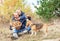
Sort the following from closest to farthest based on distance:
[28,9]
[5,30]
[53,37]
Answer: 1. [53,37]
2. [5,30]
3. [28,9]

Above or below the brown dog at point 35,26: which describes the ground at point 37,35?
below

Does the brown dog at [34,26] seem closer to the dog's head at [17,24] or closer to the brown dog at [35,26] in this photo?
the brown dog at [35,26]

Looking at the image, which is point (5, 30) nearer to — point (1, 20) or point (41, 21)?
point (1, 20)

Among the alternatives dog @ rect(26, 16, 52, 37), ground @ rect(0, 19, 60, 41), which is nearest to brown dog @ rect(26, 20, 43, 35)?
dog @ rect(26, 16, 52, 37)

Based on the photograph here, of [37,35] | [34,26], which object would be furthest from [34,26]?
[37,35]

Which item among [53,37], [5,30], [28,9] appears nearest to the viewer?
[53,37]

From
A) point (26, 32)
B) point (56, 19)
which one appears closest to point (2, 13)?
point (26, 32)

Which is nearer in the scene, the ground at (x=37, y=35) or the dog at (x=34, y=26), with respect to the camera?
the ground at (x=37, y=35)

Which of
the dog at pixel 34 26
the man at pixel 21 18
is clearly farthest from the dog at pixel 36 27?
the man at pixel 21 18

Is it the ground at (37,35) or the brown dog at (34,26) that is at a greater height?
the brown dog at (34,26)

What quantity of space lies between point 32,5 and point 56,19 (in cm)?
70

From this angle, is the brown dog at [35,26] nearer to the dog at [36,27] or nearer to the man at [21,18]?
the dog at [36,27]

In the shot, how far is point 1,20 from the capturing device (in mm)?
5750

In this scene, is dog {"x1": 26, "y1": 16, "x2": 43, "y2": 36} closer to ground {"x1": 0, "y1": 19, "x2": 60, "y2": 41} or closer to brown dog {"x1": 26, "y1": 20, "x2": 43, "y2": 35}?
brown dog {"x1": 26, "y1": 20, "x2": 43, "y2": 35}
